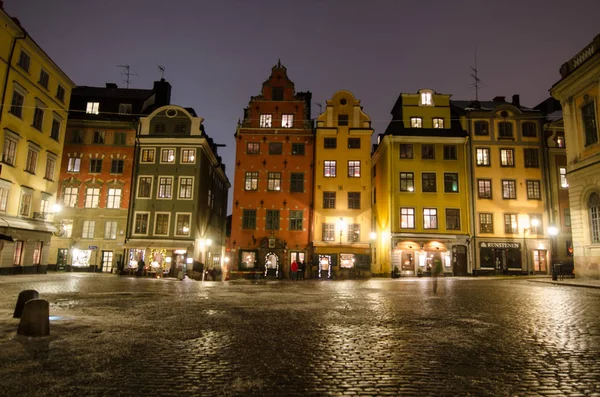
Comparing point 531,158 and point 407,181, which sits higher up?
point 531,158

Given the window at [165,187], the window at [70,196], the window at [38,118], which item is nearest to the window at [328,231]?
the window at [165,187]

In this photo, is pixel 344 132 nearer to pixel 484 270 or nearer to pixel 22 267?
pixel 484 270

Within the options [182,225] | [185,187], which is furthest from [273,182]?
[182,225]

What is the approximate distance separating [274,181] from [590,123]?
2544cm

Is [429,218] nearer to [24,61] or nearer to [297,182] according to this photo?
[297,182]

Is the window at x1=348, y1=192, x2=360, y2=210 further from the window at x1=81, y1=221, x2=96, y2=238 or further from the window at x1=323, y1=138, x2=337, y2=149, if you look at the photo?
the window at x1=81, y1=221, x2=96, y2=238

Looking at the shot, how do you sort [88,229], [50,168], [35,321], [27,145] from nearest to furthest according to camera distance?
[35,321] → [27,145] → [50,168] → [88,229]

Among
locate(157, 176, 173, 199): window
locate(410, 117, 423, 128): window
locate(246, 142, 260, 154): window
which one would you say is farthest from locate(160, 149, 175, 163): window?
locate(410, 117, 423, 128): window

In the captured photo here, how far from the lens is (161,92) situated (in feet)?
151

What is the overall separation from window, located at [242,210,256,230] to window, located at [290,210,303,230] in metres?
3.59

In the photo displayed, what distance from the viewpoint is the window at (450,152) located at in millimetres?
39188

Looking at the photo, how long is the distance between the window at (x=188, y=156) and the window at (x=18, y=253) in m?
14.8

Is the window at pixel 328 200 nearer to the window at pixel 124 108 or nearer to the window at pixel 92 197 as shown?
the window at pixel 92 197

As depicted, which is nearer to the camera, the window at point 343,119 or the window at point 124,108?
the window at point 343,119
